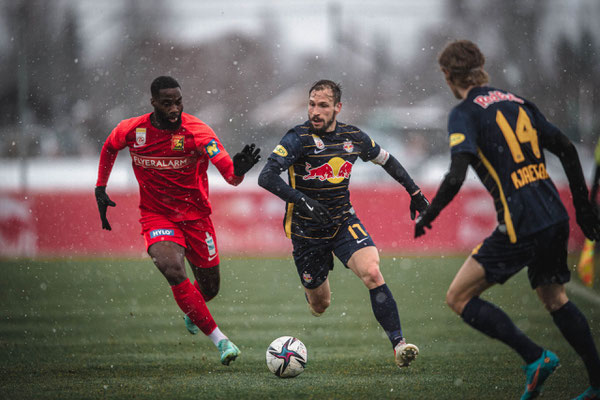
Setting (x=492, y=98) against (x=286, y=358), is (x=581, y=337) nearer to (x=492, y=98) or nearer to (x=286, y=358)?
(x=492, y=98)

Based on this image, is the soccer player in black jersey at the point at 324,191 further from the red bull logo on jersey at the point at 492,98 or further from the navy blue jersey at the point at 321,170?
the red bull logo on jersey at the point at 492,98

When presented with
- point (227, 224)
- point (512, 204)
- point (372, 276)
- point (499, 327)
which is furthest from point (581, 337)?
point (227, 224)

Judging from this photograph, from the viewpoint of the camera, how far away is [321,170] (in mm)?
5812

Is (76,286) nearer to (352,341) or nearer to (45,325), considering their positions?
(45,325)

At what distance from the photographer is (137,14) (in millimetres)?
23141

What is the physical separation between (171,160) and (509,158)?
9.19ft

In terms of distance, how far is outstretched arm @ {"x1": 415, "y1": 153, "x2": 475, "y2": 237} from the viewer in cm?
430

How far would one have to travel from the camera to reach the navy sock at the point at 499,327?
4348 millimetres

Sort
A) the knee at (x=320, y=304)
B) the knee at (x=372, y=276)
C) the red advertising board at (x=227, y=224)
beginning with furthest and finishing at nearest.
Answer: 1. the red advertising board at (x=227, y=224)
2. the knee at (x=320, y=304)
3. the knee at (x=372, y=276)

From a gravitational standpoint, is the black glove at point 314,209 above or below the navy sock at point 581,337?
above

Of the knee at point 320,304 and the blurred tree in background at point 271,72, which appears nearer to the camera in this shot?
the knee at point 320,304

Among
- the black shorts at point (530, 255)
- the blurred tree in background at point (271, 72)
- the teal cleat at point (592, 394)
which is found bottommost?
the teal cleat at point (592, 394)

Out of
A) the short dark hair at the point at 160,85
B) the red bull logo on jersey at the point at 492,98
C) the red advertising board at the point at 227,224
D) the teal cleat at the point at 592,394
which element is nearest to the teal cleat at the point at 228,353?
the short dark hair at the point at 160,85

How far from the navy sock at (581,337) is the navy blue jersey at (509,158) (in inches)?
22.9
